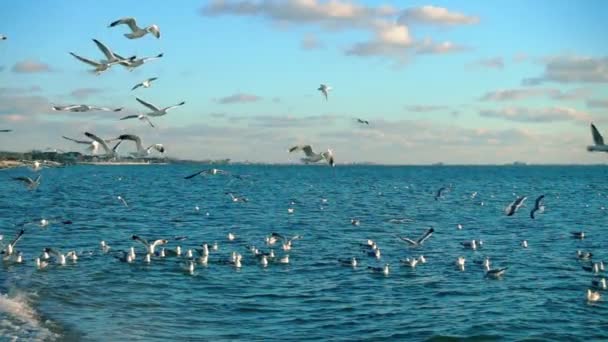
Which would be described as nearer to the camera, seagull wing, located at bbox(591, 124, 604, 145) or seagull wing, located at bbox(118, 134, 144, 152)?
seagull wing, located at bbox(591, 124, 604, 145)

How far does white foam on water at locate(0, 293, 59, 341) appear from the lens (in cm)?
1563

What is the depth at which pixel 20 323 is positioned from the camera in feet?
54.9

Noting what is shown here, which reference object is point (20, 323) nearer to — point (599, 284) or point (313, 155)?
point (313, 155)

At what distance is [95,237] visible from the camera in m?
36.5

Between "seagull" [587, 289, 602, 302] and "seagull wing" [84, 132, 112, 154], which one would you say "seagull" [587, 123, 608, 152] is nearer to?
"seagull" [587, 289, 602, 302]

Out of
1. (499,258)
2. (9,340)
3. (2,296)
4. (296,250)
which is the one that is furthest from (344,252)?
(9,340)

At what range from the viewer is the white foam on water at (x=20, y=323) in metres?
15.6

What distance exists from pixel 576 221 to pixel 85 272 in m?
34.7

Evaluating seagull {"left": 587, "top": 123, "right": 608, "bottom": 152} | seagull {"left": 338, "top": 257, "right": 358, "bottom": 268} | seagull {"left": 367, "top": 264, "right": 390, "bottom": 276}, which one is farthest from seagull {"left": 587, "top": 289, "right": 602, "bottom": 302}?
seagull {"left": 338, "top": 257, "right": 358, "bottom": 268}

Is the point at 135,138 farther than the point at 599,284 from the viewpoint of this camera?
No

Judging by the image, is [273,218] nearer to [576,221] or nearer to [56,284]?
[576,221]

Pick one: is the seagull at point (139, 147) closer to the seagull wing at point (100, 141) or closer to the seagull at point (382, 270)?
the seagull wing at point (100, 141)

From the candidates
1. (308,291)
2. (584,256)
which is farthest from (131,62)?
(584,256)

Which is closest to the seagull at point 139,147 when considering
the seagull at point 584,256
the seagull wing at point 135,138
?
the seagull wing at point 135,138
